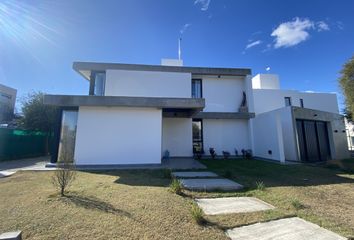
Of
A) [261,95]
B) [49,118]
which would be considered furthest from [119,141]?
[261,95]

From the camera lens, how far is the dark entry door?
1232 cm

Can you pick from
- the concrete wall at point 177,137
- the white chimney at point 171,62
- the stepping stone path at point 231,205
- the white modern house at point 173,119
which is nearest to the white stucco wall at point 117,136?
the white modern house at point 173,119

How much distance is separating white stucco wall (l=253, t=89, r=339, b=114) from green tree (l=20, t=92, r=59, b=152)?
20.7 meters

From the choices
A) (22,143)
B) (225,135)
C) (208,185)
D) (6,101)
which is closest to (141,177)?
Result: (208,185)

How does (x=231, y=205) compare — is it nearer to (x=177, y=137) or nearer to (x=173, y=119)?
(x=177, y=137)

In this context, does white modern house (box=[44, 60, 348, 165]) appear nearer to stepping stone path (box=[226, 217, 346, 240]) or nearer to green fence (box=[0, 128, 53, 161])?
green fence (box=[0, 128, 53, 161])

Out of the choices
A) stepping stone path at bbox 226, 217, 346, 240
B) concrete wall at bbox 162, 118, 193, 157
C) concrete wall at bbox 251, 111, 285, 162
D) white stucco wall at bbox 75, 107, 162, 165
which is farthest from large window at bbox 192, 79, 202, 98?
stepping stone path at bbox 226, 217, 346, 240

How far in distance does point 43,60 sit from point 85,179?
8.27 m

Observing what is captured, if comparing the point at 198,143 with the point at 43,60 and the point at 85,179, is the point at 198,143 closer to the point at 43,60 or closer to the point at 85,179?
the point at 85,179

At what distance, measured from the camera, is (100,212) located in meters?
3.86

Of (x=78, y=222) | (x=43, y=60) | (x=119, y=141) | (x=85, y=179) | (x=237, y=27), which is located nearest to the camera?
(x=78, y=222)

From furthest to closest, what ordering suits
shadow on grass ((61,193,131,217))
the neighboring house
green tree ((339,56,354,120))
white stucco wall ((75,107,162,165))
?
1. the neighboring house
2. green tree ((339,56,354,120))
3. white stucco wall ((75,107,162,165))
4. shadow on grass ((61,193,131,217))

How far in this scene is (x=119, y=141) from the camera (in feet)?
31.0

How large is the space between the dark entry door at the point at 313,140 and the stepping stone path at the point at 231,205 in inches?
377
